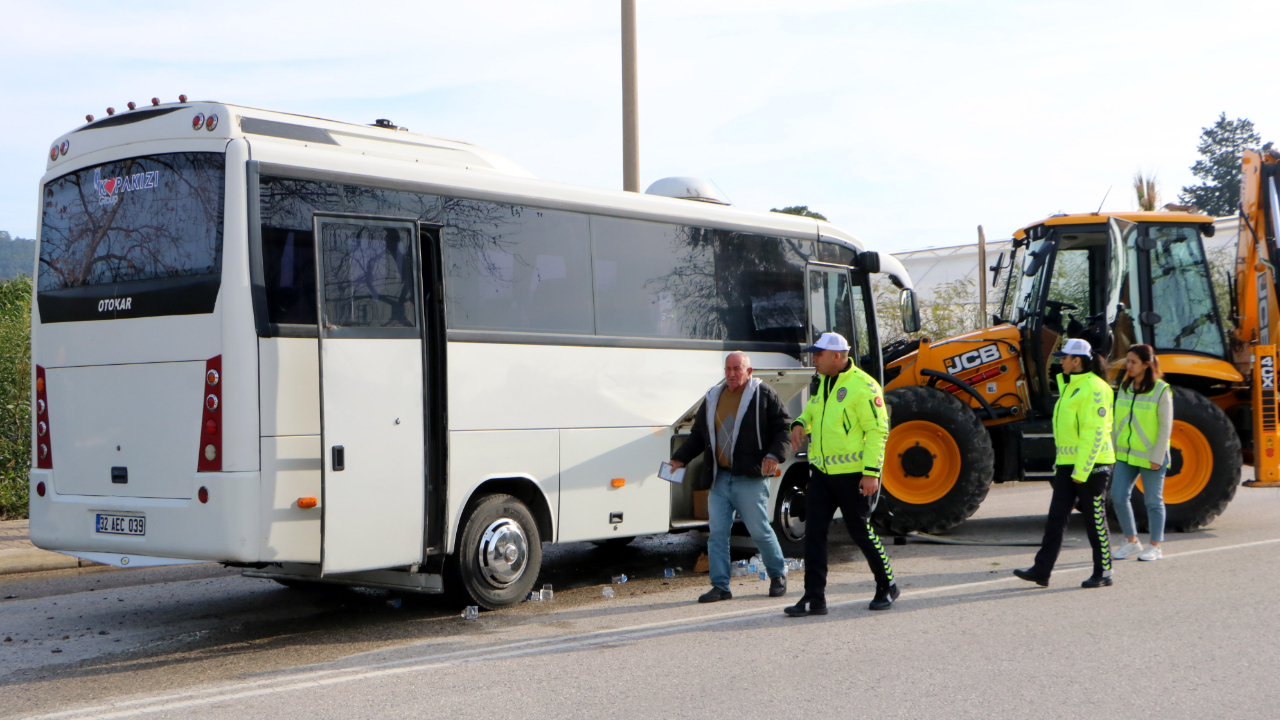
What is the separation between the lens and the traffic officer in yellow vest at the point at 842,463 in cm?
747

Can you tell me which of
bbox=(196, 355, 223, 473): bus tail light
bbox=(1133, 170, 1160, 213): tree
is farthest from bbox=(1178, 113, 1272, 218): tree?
bbox=(196, 355, 223, 473): bus tail light

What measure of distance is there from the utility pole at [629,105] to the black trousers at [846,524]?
19.9 feet

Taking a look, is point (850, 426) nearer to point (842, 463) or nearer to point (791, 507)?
point (842, 463)

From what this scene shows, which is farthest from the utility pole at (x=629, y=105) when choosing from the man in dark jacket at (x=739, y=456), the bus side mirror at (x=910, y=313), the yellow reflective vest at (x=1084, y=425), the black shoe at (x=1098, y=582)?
the black shoe at (x=1098, y=582)

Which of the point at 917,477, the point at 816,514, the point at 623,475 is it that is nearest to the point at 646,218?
the point at 623,475

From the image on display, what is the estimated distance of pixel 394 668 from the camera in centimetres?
620

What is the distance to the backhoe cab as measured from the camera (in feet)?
36.7

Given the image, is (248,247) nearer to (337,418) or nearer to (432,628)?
(337,418)

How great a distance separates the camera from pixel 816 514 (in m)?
7.66

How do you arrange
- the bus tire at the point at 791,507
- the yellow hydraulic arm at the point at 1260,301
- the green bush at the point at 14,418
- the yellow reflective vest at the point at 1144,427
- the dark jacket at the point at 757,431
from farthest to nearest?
the green bush at the point at 14,418, the yellow hydraulic arm at the point at 1260,301, the bus tire at the point at 791,507, the yellow reflective vest at the point at 1144,427, the dark jacket at the point at 757,431

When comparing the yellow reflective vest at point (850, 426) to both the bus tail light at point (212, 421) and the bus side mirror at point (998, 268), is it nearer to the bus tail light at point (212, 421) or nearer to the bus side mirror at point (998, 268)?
the bus tail light at point (212, 421)

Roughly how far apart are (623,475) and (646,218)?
2.10 meters

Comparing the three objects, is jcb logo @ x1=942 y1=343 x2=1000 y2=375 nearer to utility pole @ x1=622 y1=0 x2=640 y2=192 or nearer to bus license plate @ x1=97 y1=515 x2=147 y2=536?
utility pole @ x1=622 y1=0 x2=640 y2=192

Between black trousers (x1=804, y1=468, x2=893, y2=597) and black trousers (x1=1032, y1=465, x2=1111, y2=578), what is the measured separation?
143 centimetres
